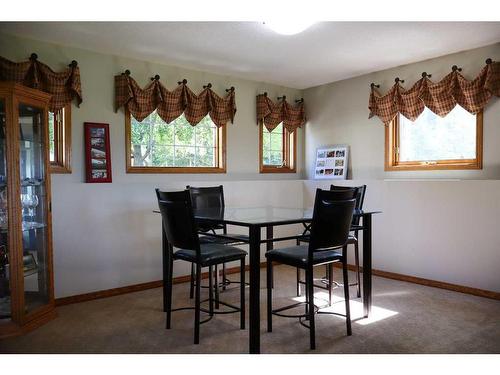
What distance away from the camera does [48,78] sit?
3.45 metres

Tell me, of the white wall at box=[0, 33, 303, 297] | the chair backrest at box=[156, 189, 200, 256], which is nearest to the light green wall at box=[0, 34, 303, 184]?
the white wall at box=[0, 33, 303, 297]

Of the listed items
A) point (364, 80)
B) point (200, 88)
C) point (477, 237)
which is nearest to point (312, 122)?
point (364, 80)

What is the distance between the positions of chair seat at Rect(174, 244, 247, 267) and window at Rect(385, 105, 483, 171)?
2474 mm

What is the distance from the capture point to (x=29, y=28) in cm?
321

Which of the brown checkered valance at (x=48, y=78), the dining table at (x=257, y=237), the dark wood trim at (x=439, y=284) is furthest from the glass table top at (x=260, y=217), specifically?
the brown checkered valance at (x=48, y=78)

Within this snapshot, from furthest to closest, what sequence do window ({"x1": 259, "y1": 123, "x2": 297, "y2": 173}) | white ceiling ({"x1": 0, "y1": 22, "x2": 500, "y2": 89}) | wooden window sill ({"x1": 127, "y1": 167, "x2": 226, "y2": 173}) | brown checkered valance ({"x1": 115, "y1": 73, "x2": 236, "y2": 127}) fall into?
window ({"x1": 259, "y1": 123, "x2": 297, "y2": 173}), wooden window sill ({"x1": 127, "y1": 167, "x2": 226, "y2": 173}), brown checkered valance ({"x1": 115, "y1": 73, "x2": 236, "y2": 127}), white ceiling ({"x1": 0, "y1": 22, "x2": 500, "y2": 89})

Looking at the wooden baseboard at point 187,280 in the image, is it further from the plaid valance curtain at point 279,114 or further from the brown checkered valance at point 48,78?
the plaid valance curtain at point 279,114

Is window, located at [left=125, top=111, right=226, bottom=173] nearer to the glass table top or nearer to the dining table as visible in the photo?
the dining table

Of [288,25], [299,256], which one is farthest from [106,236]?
[288,25]

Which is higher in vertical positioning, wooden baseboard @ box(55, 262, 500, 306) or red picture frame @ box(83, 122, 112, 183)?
red picture frame @ box(83, 122, 112, 183)

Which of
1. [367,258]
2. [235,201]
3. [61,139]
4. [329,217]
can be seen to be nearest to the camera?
[329,217]

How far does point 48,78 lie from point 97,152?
29.3 inches

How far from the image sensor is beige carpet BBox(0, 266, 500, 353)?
2602 mm

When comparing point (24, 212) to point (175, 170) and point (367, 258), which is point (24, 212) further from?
point (367, 258)
